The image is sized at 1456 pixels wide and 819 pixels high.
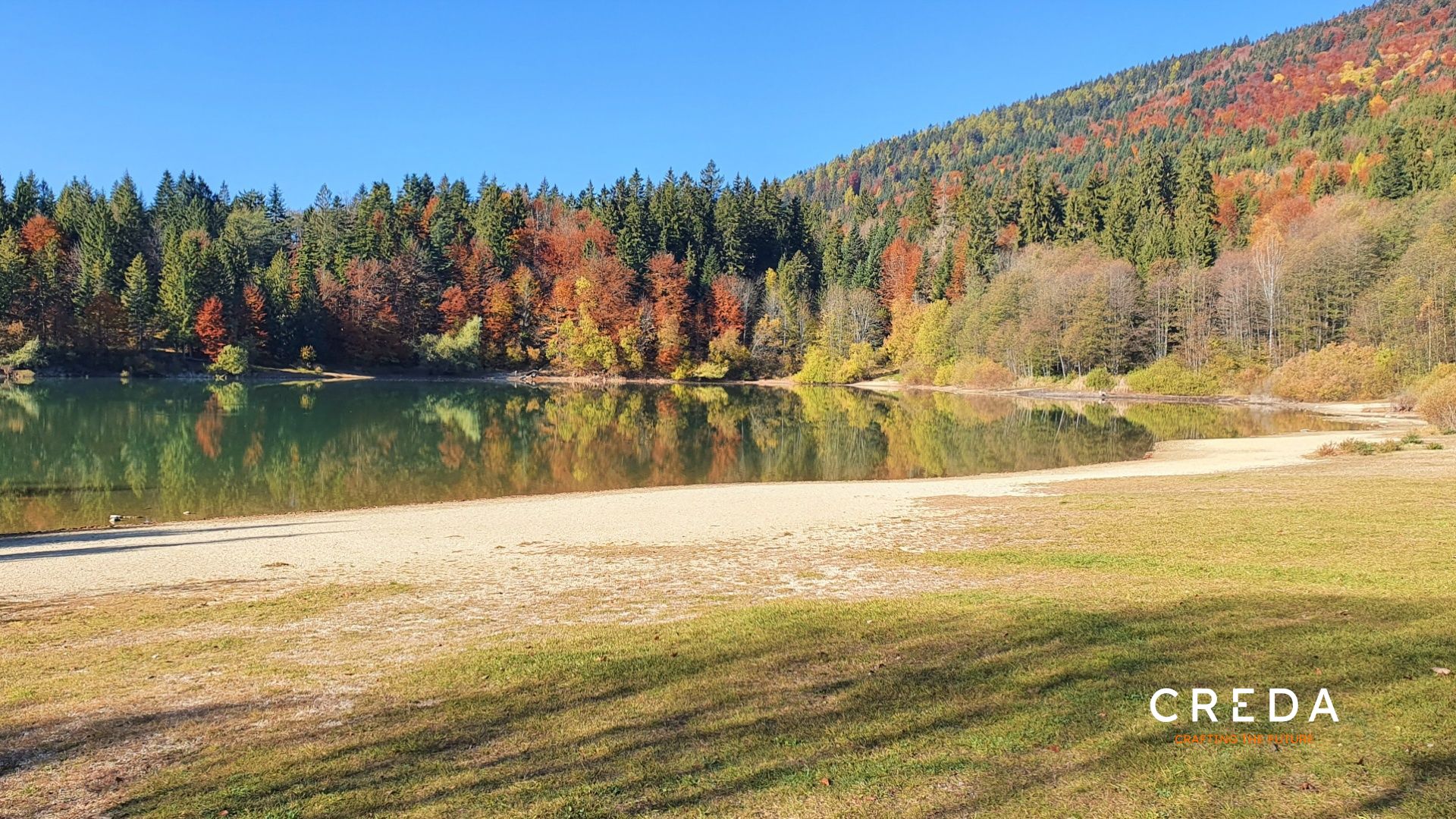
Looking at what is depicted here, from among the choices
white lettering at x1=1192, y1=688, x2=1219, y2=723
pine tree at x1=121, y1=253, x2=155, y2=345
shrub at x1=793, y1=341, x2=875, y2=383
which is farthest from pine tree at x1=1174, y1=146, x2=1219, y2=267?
pine tree at x1=121, y1=253, x2=155, y2=345

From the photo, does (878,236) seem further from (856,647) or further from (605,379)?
(856,647)

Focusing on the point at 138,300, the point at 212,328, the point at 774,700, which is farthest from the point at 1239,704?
the point at 138,300

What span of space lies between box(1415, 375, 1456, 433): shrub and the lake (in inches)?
298

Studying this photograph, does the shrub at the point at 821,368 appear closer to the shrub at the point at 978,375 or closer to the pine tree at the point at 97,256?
the shrub at the point at 978,375

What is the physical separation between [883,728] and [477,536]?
510 inches

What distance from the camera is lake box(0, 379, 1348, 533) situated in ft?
87.3

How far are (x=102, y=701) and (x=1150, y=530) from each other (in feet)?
46.5

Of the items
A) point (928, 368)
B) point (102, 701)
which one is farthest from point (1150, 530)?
point (928, 368)

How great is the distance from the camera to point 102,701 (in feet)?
24.5

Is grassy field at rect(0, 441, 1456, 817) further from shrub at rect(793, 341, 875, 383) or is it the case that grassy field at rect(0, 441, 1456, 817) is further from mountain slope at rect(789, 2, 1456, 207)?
mountain slope at rect(789, 2, 1456, 207)

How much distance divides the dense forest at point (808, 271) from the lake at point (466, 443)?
1547cm

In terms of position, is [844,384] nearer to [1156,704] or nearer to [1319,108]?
[1156,704]

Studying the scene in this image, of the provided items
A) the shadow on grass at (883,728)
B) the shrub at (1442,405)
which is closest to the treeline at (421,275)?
the shrub at (1442,405)

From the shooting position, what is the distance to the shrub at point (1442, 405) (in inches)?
1316
